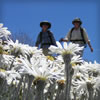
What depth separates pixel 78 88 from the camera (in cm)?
340

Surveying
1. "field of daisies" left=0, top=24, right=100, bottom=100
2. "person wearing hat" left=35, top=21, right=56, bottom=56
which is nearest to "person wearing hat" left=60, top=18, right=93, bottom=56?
"person wearing hat" left=35, top=21, right=56, bottom=56

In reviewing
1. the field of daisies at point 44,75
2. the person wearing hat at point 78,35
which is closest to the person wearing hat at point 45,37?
the person wearing hat at point 78,35

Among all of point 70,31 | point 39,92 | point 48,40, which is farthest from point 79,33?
point 39,92

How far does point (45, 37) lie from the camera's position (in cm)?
777

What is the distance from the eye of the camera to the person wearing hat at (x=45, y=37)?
7.70 meters

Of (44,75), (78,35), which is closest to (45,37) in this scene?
(78,35)

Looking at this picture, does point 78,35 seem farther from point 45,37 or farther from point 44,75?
point 44,75

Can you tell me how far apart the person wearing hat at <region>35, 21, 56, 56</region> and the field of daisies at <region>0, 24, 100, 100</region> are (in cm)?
382

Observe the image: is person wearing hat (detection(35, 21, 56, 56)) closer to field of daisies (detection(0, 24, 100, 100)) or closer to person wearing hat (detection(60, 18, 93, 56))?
person wearing hat (detection(60, 18, 93, 56))

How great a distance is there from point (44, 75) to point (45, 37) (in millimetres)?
5253

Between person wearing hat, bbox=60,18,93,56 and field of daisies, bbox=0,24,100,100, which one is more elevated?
person wearing hat, bbox=60,18,93,56

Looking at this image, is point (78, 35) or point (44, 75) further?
point (78, 35)

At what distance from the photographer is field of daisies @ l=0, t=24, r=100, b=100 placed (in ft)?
8.51

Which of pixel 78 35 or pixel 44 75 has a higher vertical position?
pixel 78 35
